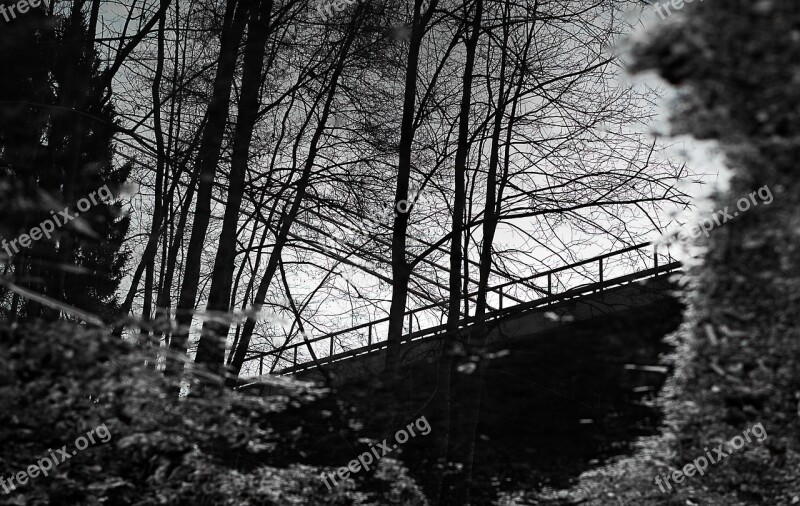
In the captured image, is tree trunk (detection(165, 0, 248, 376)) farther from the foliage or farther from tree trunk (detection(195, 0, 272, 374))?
the foliage

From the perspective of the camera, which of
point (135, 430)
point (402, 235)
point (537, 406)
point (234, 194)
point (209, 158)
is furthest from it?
point (402, 235)

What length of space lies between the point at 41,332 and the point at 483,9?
6703 millimetres

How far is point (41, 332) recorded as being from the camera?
10.7 ft

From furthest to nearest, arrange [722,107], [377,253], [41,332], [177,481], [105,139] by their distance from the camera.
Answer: [105,139]
[377,253]
[177,481]
[41,332]
[722,107]

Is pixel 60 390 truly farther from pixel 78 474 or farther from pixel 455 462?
pixel 455 462

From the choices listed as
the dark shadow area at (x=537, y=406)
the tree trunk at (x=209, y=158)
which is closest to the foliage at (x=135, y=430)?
the dark shadow area at (x=537, y=406)

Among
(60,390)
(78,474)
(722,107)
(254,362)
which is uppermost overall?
(254,362)

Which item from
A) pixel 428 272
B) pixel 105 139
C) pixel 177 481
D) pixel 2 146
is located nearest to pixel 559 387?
pixel 428 272

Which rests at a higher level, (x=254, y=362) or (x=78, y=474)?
(x=254, y=362)

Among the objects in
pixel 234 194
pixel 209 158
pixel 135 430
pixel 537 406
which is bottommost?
pixel 135 430

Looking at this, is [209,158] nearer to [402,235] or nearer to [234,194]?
[234,194]

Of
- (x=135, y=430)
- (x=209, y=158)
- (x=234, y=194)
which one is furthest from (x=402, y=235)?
(x=135, y=430)

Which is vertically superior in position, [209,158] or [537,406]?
[209,158]

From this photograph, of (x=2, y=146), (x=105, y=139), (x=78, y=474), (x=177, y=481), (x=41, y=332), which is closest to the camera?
(x=41, y=332)
